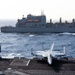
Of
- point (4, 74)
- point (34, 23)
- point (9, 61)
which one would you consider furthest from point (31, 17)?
point (4, 74)

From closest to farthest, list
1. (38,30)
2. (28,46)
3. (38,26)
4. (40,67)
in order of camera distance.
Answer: (40,67), (28,46), (38,30), (38,26)

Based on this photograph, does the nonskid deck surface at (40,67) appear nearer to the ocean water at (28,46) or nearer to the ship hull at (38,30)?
the ocean water at (28,46)

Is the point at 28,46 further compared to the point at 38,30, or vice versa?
the point at 38,30

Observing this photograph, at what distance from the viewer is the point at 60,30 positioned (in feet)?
518

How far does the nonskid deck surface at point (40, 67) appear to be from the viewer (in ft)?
154

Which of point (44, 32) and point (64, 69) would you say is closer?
point (64, 69)

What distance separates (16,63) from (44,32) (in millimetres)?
104685

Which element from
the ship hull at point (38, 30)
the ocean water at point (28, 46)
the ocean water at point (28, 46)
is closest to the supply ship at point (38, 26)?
the ship hull at point (38, 30)

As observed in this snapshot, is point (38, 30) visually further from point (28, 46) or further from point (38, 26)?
point (28, 46)

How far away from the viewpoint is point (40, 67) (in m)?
50.8

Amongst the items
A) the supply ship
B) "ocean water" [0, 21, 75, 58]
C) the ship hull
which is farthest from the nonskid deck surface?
the supply ship

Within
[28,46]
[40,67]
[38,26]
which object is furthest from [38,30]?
[40,67]

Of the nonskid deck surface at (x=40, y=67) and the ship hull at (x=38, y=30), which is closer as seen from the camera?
the nonskid deck surface at (x=40, y=67)

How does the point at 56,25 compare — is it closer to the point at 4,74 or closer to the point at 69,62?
the point at 69,62
